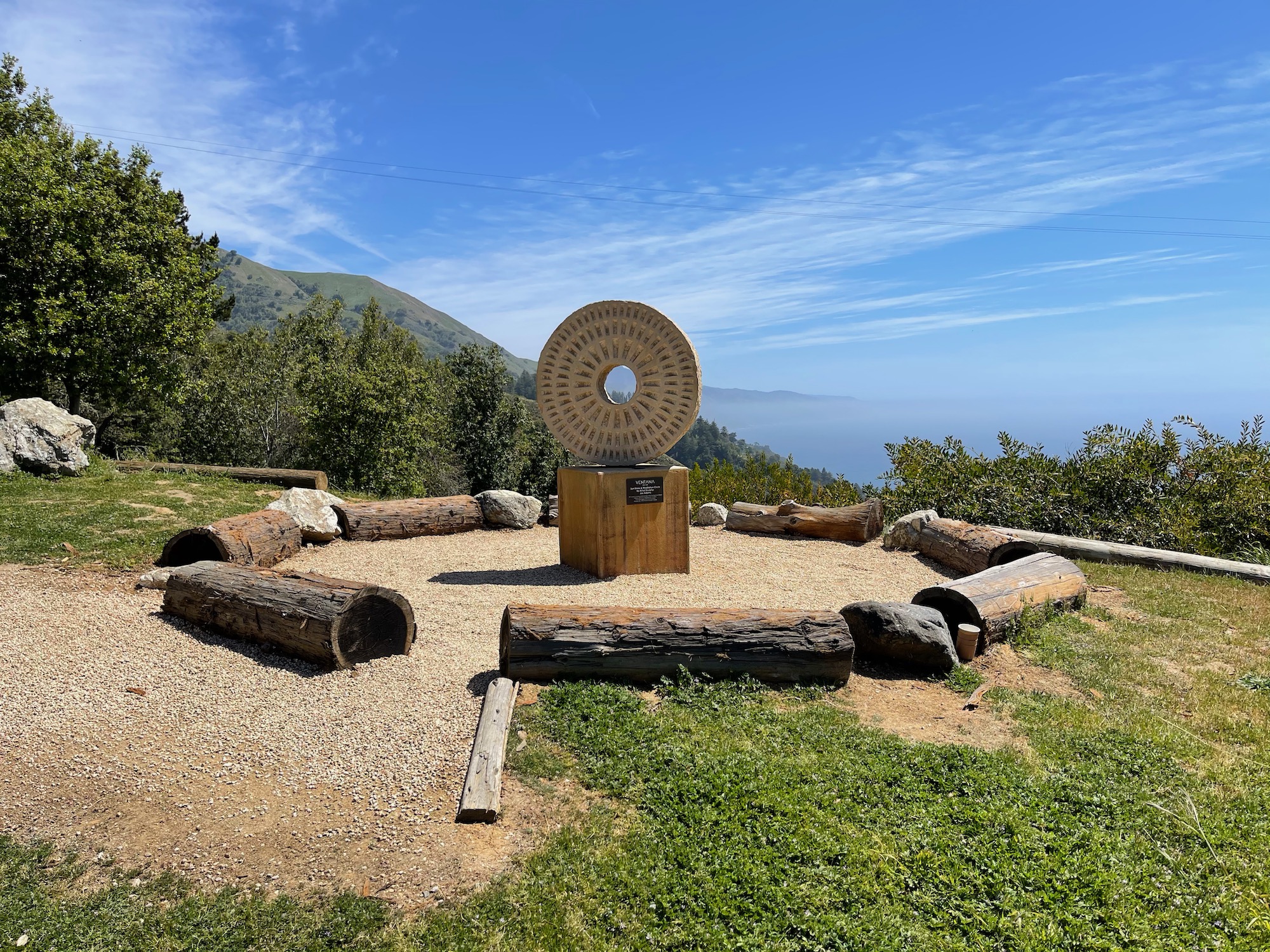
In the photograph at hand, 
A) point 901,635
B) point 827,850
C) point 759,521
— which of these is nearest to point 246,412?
point 759,521

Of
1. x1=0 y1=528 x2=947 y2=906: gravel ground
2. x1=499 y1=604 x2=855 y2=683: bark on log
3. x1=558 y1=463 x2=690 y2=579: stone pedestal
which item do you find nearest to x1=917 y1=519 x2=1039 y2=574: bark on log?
x1=0 y1=528 x2=947 y2=906: gravel ground

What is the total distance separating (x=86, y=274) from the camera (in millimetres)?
16125

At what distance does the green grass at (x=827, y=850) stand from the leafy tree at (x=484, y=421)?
24.3m

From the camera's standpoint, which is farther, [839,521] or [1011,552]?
[839,521]

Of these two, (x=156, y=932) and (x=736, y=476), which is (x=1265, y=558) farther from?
(x=156, y=932)

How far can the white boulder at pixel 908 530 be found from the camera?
11984 mm

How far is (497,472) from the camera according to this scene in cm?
2911

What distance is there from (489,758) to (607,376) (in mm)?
6503

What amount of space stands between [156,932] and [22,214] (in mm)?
17382

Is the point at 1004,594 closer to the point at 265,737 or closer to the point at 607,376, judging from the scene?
the point at 607,376

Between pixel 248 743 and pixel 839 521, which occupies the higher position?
pixel 839 521

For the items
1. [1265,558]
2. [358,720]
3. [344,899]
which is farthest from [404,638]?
[1265,558]

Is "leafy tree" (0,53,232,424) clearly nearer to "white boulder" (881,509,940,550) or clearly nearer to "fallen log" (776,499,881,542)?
"fallen log" (776,499,881,542)

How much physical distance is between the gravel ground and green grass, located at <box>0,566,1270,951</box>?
11.1 inches
